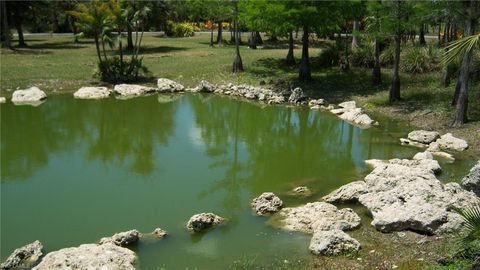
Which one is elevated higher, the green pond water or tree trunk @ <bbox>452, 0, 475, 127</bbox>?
tree trunk @ <bbox>452, 0, 475, 127</bbox>

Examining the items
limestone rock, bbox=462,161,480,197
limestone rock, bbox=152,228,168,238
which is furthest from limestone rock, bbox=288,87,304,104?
limestone rock, bbox=152,228,168,238

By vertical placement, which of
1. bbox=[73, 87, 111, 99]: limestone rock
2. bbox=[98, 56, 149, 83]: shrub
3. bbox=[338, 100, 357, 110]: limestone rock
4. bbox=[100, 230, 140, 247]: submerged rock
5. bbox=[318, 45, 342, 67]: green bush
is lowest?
bbox=[100, 230, 140, 247]: submerged rock

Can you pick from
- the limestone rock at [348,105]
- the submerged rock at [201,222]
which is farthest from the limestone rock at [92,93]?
the submerged rock at [201,222]

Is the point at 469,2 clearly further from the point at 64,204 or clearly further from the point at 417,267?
the point at 64,204

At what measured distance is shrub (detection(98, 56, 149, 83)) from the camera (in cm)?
3325

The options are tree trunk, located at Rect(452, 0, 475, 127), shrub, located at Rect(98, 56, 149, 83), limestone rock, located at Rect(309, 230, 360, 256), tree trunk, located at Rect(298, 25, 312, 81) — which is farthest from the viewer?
shrub, located at Rect(98, 56, 149, 83)

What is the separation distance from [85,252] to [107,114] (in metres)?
16.7

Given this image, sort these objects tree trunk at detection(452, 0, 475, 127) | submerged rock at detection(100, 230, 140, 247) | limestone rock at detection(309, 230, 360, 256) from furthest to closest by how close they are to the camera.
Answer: tree trunk at detection(452, 0, 475, 127) < submerged rock at detection(100, 230, 140, 247) < limestone rock at detection(309, 230, 360, 256)

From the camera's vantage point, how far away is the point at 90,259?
10281 mm

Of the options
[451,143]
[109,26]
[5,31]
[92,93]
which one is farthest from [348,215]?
[5,31]

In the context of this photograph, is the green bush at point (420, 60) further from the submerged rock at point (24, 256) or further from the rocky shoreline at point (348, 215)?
the submerged rock at point (24, 256)

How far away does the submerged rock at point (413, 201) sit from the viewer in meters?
11.8

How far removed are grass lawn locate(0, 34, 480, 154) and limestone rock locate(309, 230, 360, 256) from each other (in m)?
9.29

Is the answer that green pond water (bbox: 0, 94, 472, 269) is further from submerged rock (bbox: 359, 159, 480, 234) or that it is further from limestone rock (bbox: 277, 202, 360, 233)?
submerged rock (bbox: 359, 159, 480, 234)
